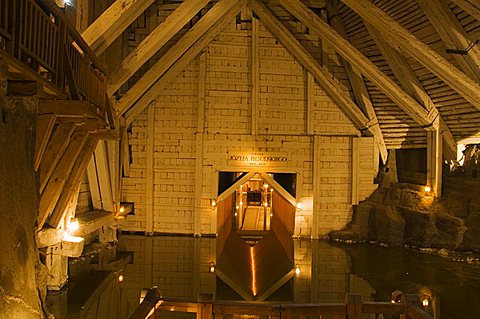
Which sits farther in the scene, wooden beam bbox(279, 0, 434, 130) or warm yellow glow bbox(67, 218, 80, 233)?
wooden beam bbox(279, 0, 434, 130)

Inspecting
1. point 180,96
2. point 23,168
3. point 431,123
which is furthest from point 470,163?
point 23,168

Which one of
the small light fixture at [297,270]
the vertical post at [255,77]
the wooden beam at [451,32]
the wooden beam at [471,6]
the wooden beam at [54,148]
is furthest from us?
the vertical post at [255,77]

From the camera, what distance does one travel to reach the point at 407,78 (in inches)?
429

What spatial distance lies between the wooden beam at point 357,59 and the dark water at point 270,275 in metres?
3.66

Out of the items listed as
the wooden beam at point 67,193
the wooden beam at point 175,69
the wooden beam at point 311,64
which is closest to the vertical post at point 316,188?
the wooden beam at point 311,64

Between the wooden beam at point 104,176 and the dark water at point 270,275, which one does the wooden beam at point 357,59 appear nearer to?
the dark water at point 270,275

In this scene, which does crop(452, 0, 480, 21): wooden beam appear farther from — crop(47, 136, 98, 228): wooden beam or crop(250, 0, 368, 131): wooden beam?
crop(47, 136, 98, 228): wooden beam

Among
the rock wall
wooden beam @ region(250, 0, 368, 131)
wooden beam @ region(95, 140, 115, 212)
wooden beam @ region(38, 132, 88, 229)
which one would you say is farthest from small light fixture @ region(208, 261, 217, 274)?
wooden beam @ region(250, 0, 368, 131)

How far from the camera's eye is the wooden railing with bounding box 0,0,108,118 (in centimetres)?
323

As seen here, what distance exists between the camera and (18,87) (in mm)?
3510

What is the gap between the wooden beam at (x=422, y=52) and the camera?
8211mm

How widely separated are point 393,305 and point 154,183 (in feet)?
32.1

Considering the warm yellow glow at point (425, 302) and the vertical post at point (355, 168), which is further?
the vertical post at point (355, 168)

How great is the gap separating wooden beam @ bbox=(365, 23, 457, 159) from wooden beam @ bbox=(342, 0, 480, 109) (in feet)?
6.73
